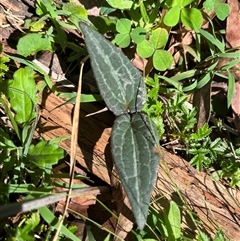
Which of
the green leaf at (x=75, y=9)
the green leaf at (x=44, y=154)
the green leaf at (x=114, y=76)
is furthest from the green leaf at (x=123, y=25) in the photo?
the green leaf at (x=44, y=154)

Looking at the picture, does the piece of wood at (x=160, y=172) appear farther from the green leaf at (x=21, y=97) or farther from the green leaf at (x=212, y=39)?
the green leaf at (x=212, y=39)

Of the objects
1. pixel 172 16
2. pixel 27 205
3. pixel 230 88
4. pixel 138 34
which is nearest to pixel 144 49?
pixel 138 34

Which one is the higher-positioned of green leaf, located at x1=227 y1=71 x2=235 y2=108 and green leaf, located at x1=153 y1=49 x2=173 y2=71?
green leaf, located at x1=153 y1=49 x2=173 y2=71

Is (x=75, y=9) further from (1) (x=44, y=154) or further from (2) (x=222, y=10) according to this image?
(1) (x=44, y=154)

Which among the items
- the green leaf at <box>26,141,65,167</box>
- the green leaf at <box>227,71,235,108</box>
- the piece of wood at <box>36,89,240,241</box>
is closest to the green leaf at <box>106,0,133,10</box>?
the piece of wood at <box>36,89,240,241</box>

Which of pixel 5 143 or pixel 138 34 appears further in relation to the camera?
pixel 138 34

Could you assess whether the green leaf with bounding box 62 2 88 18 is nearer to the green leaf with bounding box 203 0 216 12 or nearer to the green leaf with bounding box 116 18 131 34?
the green leaf with bounding box 116 18 131 34

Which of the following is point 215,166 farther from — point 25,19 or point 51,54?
point 25,19
